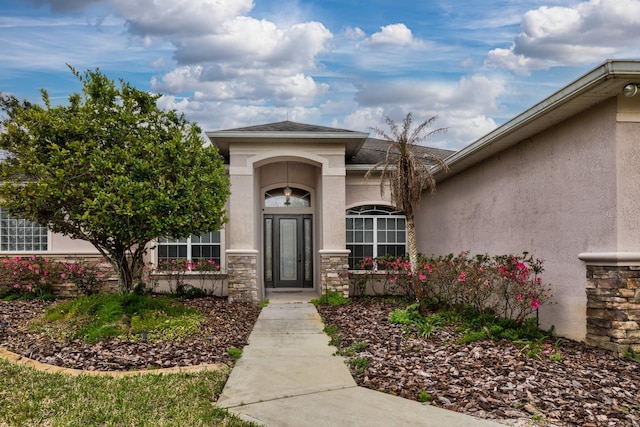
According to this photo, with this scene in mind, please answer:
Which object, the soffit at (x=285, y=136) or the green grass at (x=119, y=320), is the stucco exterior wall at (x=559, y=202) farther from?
the green grass at (x=119, y=320)

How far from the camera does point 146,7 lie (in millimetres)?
9398

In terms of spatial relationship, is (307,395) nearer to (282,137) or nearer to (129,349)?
(129,349)

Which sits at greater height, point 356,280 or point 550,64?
A: point 550,64

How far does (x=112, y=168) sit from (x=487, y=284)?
6566mm

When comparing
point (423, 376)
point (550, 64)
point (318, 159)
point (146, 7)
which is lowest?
point (423, 376)

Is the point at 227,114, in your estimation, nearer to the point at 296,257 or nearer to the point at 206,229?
the point at 296,257

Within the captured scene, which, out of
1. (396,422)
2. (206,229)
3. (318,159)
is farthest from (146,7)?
(396,422)

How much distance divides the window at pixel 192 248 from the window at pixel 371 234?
371cm

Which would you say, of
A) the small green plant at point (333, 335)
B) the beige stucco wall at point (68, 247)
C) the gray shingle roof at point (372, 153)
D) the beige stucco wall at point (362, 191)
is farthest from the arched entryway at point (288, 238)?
the small green plant at point (333, 335)

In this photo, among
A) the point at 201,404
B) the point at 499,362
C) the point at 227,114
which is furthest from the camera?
the point at 227,114

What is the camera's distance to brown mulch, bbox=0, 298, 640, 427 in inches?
196

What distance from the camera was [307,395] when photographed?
537cm

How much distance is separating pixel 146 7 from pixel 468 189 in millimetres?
7633

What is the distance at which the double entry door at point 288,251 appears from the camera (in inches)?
590
